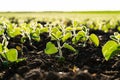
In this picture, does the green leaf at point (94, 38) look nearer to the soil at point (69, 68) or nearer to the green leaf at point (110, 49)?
the soil at point (69, 68)

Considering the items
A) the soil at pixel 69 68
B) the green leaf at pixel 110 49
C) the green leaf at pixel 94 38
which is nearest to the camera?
the soil at pixel 69 68

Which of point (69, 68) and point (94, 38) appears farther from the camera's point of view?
point (94, 38)

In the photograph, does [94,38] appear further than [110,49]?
Yes

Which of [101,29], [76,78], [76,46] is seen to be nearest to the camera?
[76,78]

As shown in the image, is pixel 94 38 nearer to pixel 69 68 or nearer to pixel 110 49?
pixel 110 49

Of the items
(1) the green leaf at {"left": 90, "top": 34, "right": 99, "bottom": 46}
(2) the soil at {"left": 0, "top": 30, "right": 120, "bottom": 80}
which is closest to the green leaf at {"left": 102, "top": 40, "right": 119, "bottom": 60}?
(2) the soil at {"left": 0, "top": 30, "right": 120, "bottom": 80}

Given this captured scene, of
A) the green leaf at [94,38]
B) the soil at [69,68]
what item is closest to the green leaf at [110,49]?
the soil at [69,68]

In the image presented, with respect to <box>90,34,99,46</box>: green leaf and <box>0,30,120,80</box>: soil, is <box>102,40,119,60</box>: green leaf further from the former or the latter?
<box>90,34,99,46</box>: green leaf

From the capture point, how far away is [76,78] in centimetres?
233

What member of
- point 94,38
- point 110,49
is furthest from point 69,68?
point 94,38

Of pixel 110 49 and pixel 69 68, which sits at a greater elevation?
pixel 110 49

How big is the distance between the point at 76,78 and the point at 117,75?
0.62 metres

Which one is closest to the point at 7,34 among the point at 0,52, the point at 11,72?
the point at 0,52

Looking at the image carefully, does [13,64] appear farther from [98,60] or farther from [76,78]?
[76,78]
